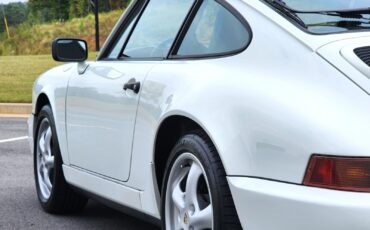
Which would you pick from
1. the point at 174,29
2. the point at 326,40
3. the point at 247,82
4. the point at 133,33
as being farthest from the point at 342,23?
the point at 133,33

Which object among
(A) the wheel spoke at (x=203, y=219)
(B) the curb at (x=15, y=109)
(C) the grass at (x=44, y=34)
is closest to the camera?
(A) the wheel spoke at (x=203, y=219)

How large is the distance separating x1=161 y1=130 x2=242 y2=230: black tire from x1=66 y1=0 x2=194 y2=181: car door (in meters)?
0.70

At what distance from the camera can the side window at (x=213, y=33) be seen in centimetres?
338

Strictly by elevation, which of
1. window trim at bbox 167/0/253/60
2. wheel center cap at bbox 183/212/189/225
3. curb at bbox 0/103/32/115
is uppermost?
window trim at bbox 167/0/253/60

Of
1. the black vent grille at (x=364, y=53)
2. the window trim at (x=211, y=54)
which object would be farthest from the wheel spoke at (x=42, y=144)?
the black vent grille at (x=364, y=53)

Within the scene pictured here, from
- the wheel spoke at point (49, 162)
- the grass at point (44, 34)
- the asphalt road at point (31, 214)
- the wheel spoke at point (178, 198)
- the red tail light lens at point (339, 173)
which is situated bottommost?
the grass at point (44, 34)

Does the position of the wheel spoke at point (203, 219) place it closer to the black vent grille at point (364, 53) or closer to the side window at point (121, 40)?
the black vent grille at point (364, 53)

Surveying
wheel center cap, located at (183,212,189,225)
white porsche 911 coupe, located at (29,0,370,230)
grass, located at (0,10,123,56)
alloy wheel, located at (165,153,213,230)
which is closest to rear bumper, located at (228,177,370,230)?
white porsche 911 coupe, located at (29,0,370,230)

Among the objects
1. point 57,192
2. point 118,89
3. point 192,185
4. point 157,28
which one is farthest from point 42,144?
point 192,185

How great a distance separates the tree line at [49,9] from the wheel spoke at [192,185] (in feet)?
143

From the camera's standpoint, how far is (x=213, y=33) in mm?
3607

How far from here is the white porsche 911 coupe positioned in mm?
2666

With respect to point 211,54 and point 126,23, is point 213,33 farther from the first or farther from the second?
point 126,23

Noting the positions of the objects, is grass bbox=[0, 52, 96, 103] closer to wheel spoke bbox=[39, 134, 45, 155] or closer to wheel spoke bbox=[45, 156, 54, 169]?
wheel spoke bbox=[39, 134, 45, 155]
